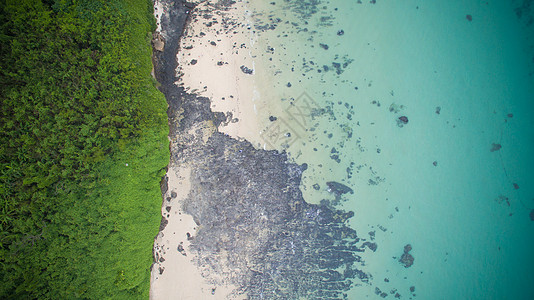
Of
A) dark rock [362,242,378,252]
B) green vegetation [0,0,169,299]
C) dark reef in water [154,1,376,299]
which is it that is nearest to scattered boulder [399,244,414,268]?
dark rock [362,242,378,252]

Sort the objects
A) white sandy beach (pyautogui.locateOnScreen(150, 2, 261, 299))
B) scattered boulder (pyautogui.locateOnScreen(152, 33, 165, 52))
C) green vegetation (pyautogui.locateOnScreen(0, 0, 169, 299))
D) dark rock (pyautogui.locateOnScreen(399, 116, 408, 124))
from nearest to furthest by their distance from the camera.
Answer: green vegetation (pyautogui.locateOnScreen(0, 0, 169, 299)), white sandy beach (pyautogui.locateOnScreen(150, 2, 261, 299)), scattered boulder (pyautogui.locateOnScreen(152, 33, 165, 52)), dark rock (pyautogui.locateOnScreen(399, 116, 408, 124))

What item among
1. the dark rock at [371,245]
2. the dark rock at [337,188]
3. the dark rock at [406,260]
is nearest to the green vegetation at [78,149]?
the dark rock at [337,188]

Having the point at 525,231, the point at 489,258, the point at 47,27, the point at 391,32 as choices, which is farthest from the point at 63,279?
the point at 525,231

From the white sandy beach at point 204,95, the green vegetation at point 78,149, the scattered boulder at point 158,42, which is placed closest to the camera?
the green vegetation at point 78,149

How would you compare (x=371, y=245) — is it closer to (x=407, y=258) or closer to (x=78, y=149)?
(x=407, y=258)

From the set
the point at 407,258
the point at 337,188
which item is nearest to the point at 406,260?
the point at 407,258

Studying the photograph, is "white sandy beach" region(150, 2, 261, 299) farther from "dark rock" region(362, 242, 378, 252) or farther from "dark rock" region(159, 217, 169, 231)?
"dark rock" region(362, 242, 378, 252)

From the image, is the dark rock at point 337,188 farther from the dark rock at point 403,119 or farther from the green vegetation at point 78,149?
the green vegetation at point 78,149
